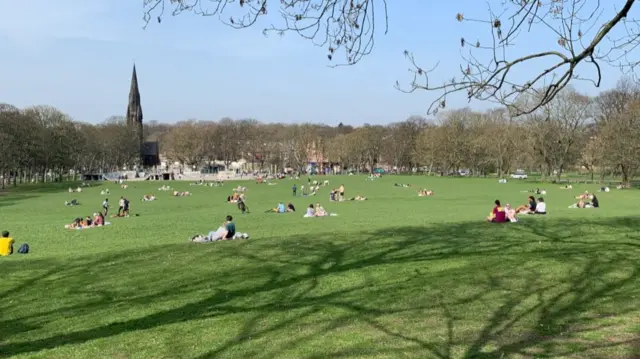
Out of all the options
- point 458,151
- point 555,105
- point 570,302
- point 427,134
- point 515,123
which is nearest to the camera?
point 570,302

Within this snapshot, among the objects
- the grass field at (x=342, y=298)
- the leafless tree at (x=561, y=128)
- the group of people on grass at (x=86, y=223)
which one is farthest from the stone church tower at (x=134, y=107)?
the grass field at (x=342, y=298)

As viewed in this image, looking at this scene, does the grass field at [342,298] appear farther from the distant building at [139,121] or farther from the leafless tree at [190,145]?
the distant building at [139,121]

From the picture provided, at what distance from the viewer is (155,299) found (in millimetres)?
10273

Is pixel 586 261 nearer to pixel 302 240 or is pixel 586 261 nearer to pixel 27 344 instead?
pixel 302 240

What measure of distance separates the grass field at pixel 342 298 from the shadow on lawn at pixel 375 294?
0.12 feet

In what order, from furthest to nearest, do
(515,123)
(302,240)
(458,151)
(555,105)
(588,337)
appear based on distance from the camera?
(458,151), (515,123), (555,105), (302,240), (588,337)

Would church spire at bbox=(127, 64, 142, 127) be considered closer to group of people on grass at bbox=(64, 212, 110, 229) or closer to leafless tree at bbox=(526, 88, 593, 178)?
leafless tree at bbox=(526, 88, 593, 178)

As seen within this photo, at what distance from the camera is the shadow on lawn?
22.9 feet

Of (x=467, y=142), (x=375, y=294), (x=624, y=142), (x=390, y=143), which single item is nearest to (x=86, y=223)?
(x=375, y=294)

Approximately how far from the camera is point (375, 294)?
9.75 metres

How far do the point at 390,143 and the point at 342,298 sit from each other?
12474cm

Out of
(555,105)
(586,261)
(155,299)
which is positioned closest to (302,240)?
(155,299)

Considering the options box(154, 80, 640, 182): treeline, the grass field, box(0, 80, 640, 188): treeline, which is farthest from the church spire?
the grass field

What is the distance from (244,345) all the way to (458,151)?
101 m
